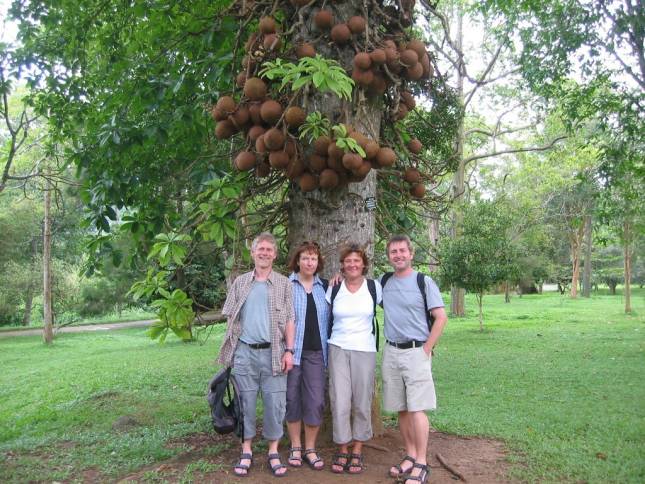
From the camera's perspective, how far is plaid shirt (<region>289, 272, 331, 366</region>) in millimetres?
4215

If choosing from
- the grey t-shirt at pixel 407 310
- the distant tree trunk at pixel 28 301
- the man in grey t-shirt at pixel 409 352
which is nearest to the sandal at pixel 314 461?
the man in grey t-shirt at pixel 409 352

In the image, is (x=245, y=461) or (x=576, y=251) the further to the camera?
(x=576, y=251)

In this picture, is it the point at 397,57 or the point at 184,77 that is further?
the point at 184,77

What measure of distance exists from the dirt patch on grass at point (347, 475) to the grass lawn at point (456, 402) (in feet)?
0.71

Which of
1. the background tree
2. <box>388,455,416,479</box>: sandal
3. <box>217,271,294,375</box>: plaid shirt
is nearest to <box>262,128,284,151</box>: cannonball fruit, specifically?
<box>217,271,294,375</box>: plaid shirt

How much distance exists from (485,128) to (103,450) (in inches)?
944

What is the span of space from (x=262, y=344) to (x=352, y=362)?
25.4 inches

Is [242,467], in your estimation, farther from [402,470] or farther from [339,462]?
[402,470]

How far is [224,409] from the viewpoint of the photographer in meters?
4.13

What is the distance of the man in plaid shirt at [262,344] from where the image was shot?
4129mm

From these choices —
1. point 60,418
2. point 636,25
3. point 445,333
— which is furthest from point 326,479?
point 445,333

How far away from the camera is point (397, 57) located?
4.32 m

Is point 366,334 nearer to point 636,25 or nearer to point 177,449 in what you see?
point 177,449

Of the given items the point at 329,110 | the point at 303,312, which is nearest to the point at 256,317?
the point at 303,312
